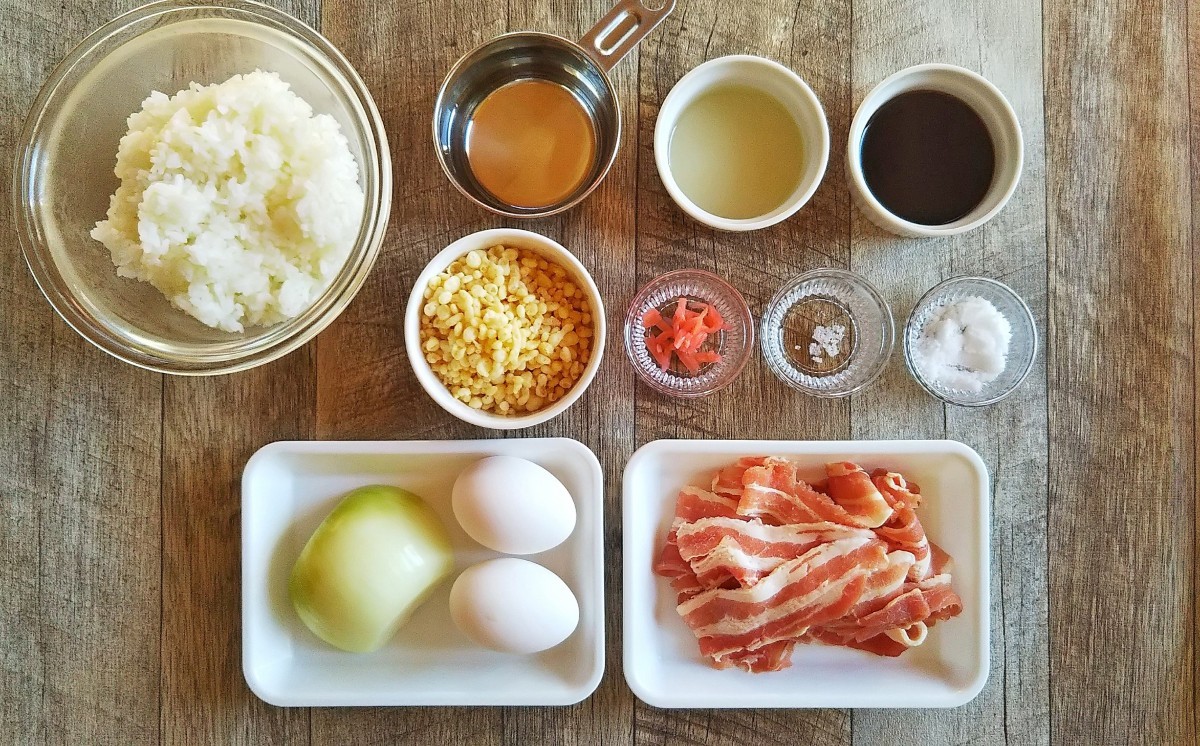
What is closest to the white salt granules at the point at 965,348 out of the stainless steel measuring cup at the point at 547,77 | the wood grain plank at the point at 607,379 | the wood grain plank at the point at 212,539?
the wood grain plank at the point at 607,379

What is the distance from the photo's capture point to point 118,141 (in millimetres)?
1085

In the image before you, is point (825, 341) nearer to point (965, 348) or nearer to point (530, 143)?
point (965, 348)

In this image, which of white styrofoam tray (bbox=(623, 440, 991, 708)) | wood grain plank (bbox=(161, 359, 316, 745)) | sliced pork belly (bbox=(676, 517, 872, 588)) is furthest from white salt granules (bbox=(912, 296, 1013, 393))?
wood grain plank (bbox=(161, 359, 316, 745))

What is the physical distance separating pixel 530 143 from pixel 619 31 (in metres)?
0.21

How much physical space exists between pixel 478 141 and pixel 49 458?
0.84 meters

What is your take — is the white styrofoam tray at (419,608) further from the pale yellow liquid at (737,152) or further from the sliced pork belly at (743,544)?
the pale yellow liquid at (737,152)

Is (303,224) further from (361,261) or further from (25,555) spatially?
(25,555)

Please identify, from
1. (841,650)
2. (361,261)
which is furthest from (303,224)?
(841,650)

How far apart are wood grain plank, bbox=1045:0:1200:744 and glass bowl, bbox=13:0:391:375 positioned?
3.62 ft

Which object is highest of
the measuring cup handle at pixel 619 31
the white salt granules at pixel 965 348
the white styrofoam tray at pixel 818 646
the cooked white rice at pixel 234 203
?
the measuring cup handle at pixel 619 31

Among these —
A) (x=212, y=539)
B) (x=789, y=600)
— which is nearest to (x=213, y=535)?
(x=212, y=539)

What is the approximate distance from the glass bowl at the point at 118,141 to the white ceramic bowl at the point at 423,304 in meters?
0.09

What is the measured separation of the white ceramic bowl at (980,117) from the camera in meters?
1.19

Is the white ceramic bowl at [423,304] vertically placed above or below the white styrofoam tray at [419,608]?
above
